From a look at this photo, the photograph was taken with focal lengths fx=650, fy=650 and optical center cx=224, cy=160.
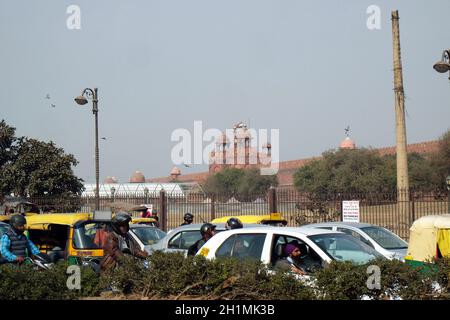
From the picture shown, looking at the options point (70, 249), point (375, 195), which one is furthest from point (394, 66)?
point (70, 249)

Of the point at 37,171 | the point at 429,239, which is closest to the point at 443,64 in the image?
the point at 429,239

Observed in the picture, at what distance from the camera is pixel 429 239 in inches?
364

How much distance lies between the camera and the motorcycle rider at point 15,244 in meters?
8.77

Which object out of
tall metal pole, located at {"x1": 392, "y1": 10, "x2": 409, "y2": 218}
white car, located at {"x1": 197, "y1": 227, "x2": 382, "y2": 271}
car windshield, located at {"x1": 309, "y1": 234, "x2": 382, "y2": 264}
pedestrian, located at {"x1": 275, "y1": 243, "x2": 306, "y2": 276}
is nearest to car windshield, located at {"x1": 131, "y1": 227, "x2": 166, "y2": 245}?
white car, located at {"x1": 197, "y1": 227, "x2": 382, "y2": 271}

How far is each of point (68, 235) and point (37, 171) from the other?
19.3 metres

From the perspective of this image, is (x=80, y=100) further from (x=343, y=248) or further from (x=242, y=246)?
(x=343, y=248)

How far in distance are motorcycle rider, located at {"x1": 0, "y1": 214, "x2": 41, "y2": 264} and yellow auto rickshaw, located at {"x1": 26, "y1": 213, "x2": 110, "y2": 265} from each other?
193 centimetres

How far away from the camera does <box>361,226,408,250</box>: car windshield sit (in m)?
13.5

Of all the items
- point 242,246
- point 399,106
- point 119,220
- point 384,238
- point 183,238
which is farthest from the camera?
point 399,106

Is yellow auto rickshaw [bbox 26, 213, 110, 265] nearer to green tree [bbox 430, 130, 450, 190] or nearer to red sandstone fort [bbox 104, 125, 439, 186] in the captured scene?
green tree [bbox 430, 130, 450, 190]

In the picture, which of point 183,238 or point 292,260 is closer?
point 292,260

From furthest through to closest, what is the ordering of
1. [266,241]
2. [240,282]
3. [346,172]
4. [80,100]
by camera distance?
[346,172] < [80,100] < [266,241] < [240,282]

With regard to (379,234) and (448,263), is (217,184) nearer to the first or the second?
(379,234)
